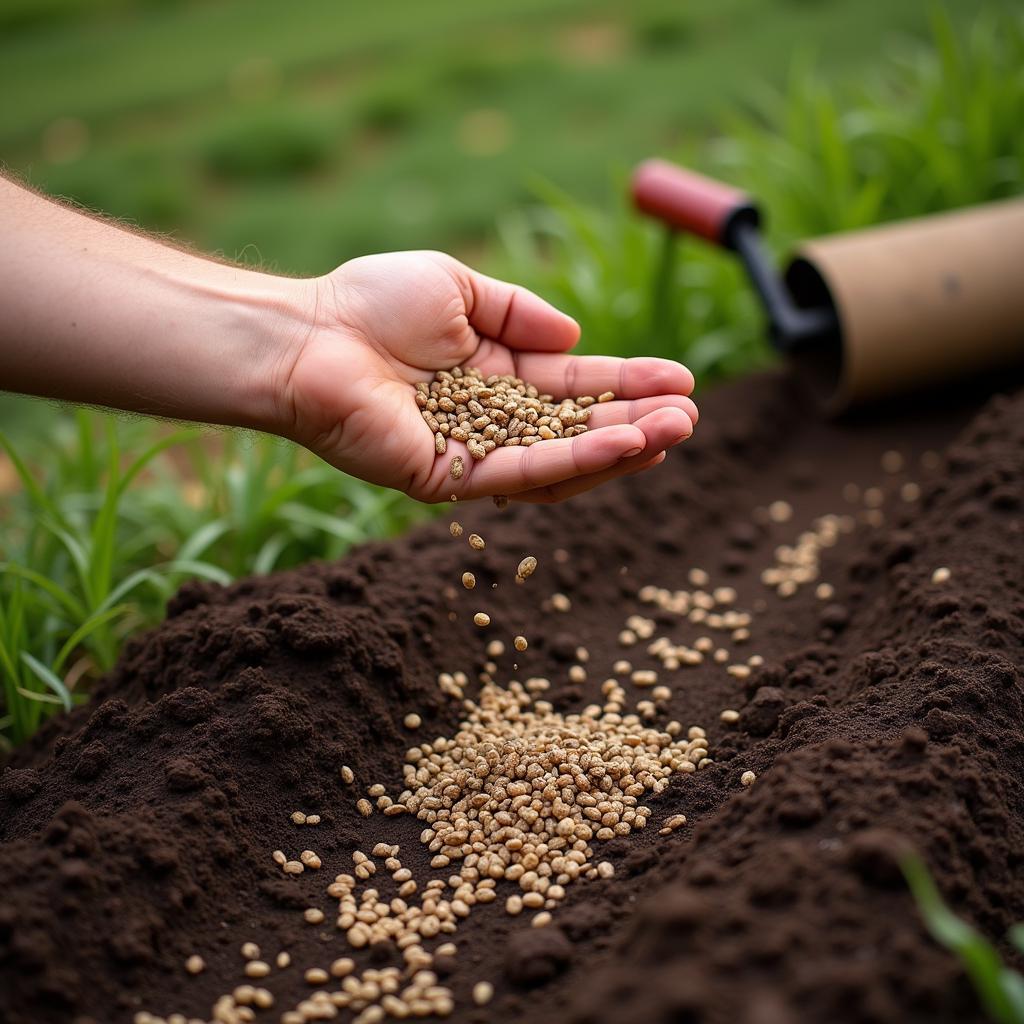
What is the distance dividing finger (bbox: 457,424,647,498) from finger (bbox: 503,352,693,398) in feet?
0.88

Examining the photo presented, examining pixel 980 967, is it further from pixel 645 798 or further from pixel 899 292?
pixel 899 292

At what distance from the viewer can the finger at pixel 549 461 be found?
2143mm

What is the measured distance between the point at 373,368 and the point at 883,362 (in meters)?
1.91

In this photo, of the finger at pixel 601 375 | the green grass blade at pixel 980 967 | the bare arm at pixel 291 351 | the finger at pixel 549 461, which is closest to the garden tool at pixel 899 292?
the finger at pixel 601 375

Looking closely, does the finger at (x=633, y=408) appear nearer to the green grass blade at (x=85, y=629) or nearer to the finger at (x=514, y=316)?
the finger at (x=514, y=316)

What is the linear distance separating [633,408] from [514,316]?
41cm

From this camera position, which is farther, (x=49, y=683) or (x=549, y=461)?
(x=49, y=683)

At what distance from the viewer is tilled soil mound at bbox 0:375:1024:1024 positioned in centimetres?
148

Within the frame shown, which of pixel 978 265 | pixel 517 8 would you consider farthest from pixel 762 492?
pixel 517 8

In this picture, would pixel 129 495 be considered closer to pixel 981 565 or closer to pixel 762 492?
pixel 762 492

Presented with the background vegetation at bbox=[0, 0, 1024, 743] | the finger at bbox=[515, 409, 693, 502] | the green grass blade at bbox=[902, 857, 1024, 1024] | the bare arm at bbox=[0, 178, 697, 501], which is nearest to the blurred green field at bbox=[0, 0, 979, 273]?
the background vegetation at bbox=[0, 0, 1024, 743]

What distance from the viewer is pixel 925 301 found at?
3.50 metres

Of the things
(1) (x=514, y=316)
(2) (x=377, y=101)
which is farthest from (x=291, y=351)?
(2) (x=377, y=101)

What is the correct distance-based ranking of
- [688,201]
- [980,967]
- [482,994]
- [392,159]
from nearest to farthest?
1. [980,967]
2. [482,994]
3. [688,201]
4. [392,159]
